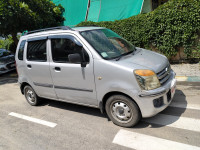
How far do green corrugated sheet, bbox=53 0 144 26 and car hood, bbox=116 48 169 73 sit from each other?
759 centimetres

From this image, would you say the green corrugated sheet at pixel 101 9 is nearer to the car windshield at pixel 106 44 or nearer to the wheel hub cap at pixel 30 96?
the car windshield at pixel 106 44

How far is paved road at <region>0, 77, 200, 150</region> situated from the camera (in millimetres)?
3082

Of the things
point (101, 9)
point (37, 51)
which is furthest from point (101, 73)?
point (101, 9)

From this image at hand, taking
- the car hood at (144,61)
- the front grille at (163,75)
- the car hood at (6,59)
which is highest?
the car hood at (144,61)

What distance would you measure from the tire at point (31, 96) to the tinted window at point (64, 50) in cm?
156

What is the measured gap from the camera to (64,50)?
3996 millimetres

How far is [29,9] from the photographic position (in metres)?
9.76

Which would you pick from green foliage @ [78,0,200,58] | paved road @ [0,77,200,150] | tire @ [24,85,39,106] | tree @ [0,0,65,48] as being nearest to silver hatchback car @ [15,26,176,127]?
paved road @ [0,77,200,150]

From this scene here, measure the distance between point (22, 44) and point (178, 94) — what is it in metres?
4.41

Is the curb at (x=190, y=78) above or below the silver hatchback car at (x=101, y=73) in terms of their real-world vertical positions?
below

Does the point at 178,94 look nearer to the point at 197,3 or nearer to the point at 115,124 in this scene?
the point at 115,124

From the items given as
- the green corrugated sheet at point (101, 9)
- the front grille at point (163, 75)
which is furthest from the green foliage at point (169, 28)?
the front grille at point (163, 75)

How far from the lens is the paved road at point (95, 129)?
3.08 meters

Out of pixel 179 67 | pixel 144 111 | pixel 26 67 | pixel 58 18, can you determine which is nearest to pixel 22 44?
pixel 26 67
